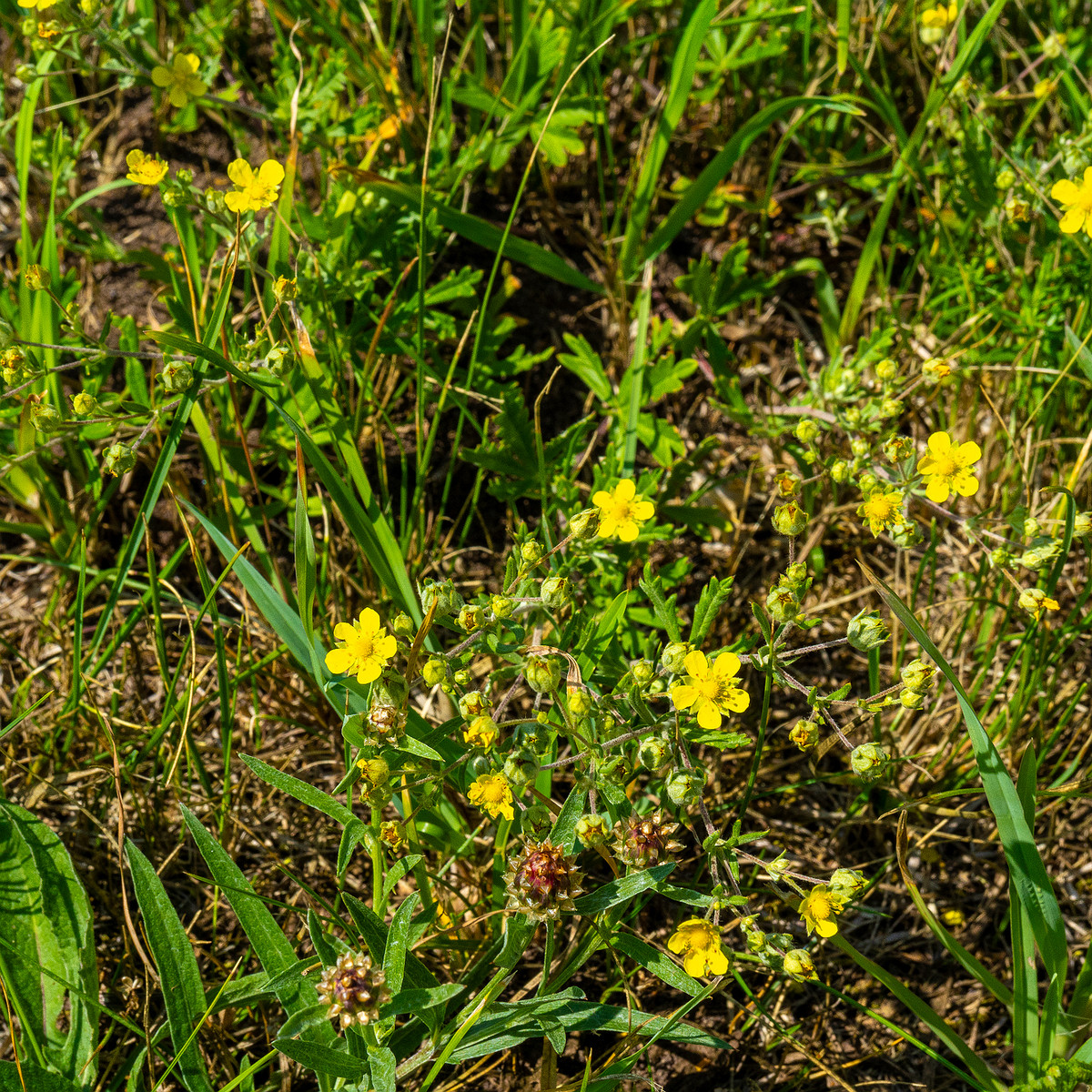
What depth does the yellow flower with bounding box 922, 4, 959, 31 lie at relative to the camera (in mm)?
3195

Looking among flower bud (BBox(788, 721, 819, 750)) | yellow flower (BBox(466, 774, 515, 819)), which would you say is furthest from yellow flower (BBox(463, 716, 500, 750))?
flower bud (BBox(788, 721, 819, 750))

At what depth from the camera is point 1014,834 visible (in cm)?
215

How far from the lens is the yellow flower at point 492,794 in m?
2.02

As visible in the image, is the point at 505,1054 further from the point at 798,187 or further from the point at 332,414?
the point at 798,187

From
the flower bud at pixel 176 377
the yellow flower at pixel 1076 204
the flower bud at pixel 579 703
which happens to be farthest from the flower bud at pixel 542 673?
the yellow flower at pixel 1076 204

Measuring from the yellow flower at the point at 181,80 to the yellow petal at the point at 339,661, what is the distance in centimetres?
197

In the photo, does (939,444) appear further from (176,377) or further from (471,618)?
(176,377)

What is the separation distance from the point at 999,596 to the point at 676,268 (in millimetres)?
1696

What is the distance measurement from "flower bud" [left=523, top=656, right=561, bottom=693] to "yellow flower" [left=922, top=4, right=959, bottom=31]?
2673mm

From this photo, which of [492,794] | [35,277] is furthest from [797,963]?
[35,277]

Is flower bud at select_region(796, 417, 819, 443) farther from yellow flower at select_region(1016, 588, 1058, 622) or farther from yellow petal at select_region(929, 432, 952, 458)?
yellow flower at select_region(1016, 588, 1058, 622)

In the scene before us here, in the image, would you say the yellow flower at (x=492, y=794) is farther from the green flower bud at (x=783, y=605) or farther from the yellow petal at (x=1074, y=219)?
the yellow petal at (x=1074, y=219)

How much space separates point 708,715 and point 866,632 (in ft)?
1.55

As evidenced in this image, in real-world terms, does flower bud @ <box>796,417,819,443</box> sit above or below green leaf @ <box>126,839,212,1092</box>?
above
